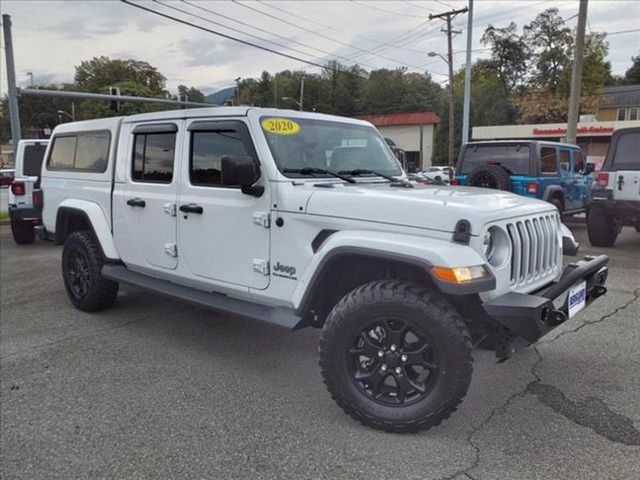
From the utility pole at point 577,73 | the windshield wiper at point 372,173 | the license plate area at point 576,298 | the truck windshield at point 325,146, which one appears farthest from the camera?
→ the utility pole at point 577,73

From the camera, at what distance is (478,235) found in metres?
2.76

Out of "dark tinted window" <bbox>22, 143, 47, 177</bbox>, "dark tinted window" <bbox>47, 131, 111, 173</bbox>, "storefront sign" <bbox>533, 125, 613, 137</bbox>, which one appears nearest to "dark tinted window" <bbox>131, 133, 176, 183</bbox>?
"dark tinted window" <bbox>47, 131, 111, 173</bbox>

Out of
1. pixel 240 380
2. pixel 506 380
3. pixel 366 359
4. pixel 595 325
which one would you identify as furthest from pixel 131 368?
pixel 595 325

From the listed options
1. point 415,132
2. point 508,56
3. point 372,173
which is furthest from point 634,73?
point 372,173

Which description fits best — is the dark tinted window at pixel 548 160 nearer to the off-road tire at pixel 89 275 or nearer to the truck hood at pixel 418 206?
the truck hood at pixel 418 206

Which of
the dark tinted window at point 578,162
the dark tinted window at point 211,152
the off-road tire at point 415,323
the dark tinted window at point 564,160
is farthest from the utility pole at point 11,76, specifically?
the off-road tire at point 415,323

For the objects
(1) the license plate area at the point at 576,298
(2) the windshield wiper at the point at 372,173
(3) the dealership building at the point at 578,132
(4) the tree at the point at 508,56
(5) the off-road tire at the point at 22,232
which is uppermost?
(4) the tree at the point at 508,56

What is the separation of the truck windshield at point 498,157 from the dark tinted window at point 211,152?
6760 mm

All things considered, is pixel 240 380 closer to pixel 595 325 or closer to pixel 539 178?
Result: pixel 595 325

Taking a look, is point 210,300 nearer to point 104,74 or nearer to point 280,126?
point 280,126

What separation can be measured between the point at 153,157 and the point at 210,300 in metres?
1.45

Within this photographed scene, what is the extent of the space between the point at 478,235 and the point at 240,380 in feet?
6.69

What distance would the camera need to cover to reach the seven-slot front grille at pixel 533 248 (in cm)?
300

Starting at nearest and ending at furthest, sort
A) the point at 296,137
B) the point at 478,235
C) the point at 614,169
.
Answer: the point at 478,235 → the point at 296,137 → the point at 614,169
